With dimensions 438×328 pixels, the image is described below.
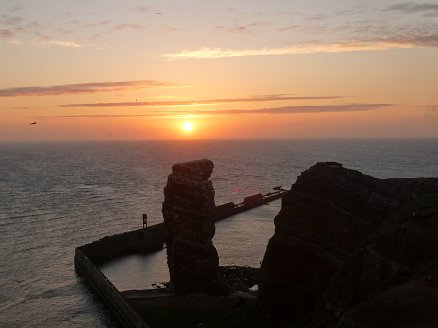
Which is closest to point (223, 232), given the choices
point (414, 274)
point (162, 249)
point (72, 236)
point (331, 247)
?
point (162, 249)

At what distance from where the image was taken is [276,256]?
39844 mm

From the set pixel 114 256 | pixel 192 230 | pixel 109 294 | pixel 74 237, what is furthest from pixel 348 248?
pixel 74 237

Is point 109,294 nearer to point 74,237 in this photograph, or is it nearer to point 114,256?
point 114,256

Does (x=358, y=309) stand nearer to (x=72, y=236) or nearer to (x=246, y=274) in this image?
(x=246, y=274)

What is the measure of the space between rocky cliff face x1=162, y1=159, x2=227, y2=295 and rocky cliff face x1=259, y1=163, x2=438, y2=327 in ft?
39.3

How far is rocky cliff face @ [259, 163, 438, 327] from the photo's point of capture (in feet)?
75.1

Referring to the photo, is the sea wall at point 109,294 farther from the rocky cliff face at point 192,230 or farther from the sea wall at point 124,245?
the rocky cliff face at point 192,230

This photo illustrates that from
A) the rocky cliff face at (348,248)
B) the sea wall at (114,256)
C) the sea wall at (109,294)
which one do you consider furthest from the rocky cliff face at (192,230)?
the rocky cliff face at (348,248)

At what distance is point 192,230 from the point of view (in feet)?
169

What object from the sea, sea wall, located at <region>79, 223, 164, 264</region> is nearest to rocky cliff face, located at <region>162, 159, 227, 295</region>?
the sea

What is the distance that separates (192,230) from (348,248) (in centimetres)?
2050

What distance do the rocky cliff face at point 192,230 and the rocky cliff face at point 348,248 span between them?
1199cm

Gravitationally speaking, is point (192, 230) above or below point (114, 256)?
above

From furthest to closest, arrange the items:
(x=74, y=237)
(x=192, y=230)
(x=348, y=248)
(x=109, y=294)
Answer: (x=74, y=237)
(x=109, y=294)
(x=192, y=230)
(x=348, y=248)
